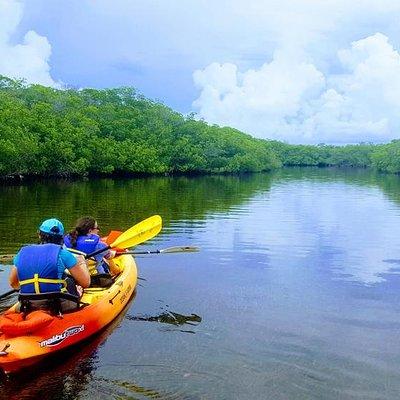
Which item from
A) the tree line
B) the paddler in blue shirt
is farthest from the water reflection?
the tree line

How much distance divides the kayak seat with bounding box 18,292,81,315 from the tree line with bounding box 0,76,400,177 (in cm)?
3568

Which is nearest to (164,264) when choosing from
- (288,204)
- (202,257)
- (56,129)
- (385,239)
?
(202,257)

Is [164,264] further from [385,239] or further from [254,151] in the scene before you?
[254,151]

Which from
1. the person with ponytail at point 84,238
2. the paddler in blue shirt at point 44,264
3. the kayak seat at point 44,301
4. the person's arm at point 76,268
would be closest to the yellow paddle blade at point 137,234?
the person with ponytail at point 84,238

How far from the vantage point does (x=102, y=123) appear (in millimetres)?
72250

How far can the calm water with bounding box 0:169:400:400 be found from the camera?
21.0 feet

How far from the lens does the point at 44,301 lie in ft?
22.4

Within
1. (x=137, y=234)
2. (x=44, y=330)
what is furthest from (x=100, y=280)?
(x=44, y=330)

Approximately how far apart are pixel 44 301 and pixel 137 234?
421 centimetres

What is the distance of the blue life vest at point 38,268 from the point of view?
6.58 m

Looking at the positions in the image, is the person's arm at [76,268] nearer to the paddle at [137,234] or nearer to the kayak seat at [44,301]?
the kayak seat at [44,301]

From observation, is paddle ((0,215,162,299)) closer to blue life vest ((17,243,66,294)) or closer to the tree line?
blue life vest ((17,243,66,294))

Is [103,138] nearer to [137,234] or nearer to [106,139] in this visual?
[106,139]

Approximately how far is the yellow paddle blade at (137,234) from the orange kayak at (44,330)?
7.14 feet
